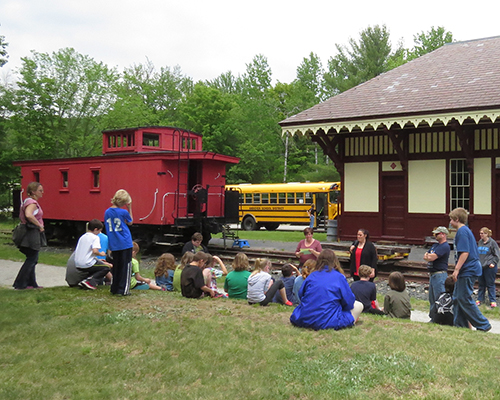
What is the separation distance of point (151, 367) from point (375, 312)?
3879 mm

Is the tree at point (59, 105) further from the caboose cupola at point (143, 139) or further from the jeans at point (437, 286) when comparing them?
the jeans at point (437, 286)

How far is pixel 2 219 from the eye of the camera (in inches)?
1506

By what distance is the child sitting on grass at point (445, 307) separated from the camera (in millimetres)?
7625

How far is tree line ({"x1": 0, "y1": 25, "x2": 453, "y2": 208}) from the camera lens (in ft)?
118

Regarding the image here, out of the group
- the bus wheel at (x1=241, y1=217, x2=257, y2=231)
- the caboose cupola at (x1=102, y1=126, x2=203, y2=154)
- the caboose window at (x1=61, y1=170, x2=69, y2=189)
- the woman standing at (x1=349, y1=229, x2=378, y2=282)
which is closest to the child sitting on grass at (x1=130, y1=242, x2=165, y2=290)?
the woman standing at (x1=349, y1=229, x2=378, y2=282)

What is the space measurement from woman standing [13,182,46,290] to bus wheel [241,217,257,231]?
1988 centimetres

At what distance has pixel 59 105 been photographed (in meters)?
37.4

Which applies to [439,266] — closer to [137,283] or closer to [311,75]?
[137,283]

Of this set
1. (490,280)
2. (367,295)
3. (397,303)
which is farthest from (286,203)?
(397,303)

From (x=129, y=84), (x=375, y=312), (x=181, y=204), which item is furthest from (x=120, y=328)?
(x=129, y=84)

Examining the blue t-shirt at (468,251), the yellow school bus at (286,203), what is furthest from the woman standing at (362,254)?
the yellow school bus at (286,203)

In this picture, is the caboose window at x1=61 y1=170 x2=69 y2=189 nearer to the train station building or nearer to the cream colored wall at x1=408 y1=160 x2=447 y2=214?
the train station building

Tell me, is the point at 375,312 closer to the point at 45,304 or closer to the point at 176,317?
the point at 176,317

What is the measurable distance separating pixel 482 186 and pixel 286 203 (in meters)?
13.0
